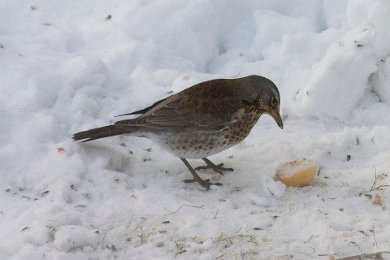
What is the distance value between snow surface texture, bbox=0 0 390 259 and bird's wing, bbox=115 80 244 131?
0.35 metres

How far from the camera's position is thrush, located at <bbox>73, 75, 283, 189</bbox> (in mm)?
5180

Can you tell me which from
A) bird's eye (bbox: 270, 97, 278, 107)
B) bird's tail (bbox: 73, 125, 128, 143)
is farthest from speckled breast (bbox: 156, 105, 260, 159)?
bird's tail (bbox: 73, 125, 128, 143)

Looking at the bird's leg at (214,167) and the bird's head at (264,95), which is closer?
the bird's head at (264,95)

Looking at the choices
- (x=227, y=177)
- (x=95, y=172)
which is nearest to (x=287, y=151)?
(x=227, y=177)

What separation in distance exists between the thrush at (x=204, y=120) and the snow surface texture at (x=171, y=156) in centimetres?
22

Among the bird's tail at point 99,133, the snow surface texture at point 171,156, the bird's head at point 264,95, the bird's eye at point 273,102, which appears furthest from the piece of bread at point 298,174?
the bird's tail at point 99,133

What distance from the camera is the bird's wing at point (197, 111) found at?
518 cm

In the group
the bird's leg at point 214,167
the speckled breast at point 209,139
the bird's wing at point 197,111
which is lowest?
the bird's leg at point 214,167

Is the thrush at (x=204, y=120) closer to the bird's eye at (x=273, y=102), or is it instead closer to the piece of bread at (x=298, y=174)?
the bird's eye at (x=273, y=102)

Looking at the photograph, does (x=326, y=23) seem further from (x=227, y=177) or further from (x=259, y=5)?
(x=227, y=177)

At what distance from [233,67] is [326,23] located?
3.47 ft

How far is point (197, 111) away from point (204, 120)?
0.09 m

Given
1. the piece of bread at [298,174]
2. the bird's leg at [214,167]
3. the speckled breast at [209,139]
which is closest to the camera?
the piece of bread at [298,174]

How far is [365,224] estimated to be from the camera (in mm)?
4508
